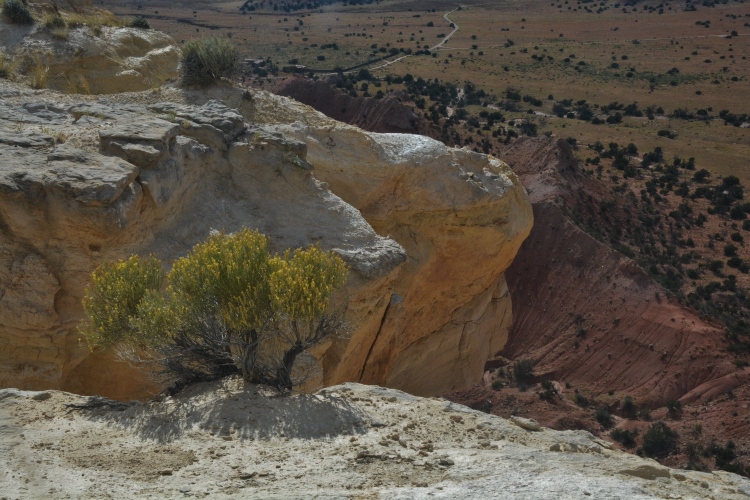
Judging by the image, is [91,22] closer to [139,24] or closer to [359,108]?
[139,24]

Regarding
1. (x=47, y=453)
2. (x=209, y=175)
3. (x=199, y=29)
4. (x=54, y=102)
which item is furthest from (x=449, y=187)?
(x=199, y=29)

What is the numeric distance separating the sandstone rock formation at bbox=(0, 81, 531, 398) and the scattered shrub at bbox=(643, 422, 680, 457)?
184 inches

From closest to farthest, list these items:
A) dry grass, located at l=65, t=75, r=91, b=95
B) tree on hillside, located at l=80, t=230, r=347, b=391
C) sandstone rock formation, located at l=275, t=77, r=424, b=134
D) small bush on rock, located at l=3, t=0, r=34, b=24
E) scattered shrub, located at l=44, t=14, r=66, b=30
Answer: tree on hillside, located at l=80, t=230, r=347, b=391 → dry grass, located at l=65, t=75, r=91, b=95 → small bush on rock, located at l=3, t=0, r=34, b=24 → scattered shrub, located at l=44, t=14, r=66, b=30 → sandstone rock formation, located at l=275, t=77, r=424, b=134

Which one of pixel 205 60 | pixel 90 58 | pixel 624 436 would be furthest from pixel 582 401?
pixel 90 58

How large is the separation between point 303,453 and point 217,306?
221 cm

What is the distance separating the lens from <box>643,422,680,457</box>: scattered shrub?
1956 centimetres

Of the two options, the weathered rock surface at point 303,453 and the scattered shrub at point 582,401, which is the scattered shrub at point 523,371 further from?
the weathered rock surface at point 303,453

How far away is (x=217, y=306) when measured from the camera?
9.02 metres

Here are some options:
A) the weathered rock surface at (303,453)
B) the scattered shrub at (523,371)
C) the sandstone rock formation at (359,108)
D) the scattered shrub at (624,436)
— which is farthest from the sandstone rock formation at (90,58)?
the sandstone rock formation at (359,108)

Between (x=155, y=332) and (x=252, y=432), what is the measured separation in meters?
1.72

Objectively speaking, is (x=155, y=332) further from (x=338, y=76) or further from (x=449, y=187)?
(x=338, y=76)

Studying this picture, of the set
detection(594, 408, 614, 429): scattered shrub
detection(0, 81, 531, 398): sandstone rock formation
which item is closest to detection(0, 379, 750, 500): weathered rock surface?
detection(0, 81, 531, 398): sandstone rock formation

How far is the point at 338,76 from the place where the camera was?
6097cm

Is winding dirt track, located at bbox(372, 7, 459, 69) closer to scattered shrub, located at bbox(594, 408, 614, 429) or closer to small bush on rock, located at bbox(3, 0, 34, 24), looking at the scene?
scattered shrub, located at bbox(594, 408, 614, 429)
